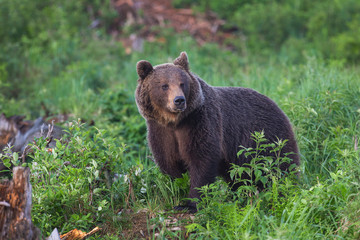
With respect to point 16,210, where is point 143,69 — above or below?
above

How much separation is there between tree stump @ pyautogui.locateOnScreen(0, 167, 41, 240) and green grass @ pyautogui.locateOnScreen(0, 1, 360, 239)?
18.3 inches

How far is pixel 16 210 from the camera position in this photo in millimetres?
3422

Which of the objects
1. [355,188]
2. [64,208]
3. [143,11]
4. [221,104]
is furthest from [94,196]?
[143,11]

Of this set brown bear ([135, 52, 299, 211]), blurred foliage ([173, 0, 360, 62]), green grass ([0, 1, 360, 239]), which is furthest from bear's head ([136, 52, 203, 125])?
blurred foliage ([173, 0, 360, 62])

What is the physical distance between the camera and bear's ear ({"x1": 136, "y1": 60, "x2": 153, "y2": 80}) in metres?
4.56

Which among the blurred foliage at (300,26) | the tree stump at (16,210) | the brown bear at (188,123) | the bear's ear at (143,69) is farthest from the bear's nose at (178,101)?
the blurred foliage at (300,26)

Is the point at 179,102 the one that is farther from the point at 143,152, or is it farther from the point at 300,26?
the point at 300,26

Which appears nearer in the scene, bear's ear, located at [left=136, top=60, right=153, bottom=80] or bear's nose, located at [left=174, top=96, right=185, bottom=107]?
bear's nose, located at [left=174, top=96, right=185, bottom=107]

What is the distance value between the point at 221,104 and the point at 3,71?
5516mm

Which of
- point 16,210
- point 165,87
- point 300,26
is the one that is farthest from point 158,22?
point 16,210

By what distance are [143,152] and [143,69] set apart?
7.50ft

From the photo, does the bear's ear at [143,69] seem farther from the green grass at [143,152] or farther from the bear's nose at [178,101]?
the green grass at [143,152]

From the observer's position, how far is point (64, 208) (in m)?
4.21

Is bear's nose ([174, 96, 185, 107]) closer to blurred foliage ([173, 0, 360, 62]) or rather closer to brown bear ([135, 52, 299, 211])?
brown bear ([135, 52, 299, 211])
